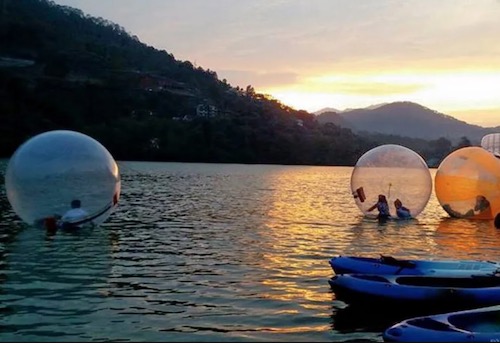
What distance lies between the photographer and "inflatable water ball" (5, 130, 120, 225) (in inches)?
769

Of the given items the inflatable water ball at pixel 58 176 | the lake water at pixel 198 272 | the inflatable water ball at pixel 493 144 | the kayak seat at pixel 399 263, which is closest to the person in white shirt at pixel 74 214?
the inflatable water ball at pixel 58 176

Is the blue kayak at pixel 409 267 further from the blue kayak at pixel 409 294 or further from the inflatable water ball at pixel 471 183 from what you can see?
the inflatable water ball at pixel 471 183

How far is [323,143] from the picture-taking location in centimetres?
19375

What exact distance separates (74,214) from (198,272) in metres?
6.08

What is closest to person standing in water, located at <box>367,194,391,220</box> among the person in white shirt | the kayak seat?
the person in white shirt

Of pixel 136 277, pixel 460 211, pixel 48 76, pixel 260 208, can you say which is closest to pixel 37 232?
pixel 136 277

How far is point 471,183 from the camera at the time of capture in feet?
94.9

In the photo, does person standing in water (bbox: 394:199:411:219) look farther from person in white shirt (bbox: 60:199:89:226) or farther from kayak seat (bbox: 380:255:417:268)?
person in white shirt (bbox: 60:199:89:226)

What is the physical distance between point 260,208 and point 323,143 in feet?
520

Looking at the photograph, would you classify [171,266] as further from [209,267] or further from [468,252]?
[468,252]

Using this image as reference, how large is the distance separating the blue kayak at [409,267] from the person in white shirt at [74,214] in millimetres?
9099

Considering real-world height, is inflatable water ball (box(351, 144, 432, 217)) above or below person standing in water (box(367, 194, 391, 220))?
above

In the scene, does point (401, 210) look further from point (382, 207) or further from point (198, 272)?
point (198, 272)

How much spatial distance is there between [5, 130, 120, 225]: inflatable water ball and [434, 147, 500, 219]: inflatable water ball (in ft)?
53.1
